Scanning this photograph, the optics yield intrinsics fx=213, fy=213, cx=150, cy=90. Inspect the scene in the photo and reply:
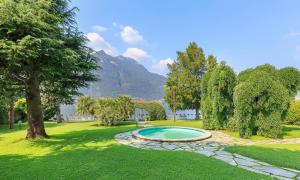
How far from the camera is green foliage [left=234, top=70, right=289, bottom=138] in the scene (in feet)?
35.4

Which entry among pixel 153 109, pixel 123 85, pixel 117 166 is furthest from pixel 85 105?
pixel 123 85

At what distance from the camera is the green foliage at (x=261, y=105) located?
10.8 meters

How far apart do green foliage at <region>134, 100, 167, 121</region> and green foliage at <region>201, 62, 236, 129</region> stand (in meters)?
8.77

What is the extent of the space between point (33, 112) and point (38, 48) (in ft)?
12.0

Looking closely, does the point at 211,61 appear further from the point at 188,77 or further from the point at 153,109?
the point at 153,109

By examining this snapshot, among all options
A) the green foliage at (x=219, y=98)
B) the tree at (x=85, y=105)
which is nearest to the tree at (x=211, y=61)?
the green foliage at (x=219, y=98)

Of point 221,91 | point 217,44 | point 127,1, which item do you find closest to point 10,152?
point 221,91

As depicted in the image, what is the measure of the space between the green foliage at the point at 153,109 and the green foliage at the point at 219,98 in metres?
8.77

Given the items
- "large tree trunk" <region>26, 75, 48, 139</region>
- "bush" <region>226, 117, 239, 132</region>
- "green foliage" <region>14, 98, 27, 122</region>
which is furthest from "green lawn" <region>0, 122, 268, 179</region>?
"green foliage" <region>14, 98, 27, 122</region>

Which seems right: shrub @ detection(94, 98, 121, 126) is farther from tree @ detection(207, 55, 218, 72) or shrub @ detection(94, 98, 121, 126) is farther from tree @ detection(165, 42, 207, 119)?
tree @ detection(207, 55, 218, 72)

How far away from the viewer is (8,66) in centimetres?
943

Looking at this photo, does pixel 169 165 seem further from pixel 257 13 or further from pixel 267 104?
pixel 257 13

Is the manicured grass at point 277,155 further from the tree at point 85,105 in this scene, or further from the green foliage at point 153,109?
the tree at point 85,105

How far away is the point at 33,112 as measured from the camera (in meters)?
10.6
